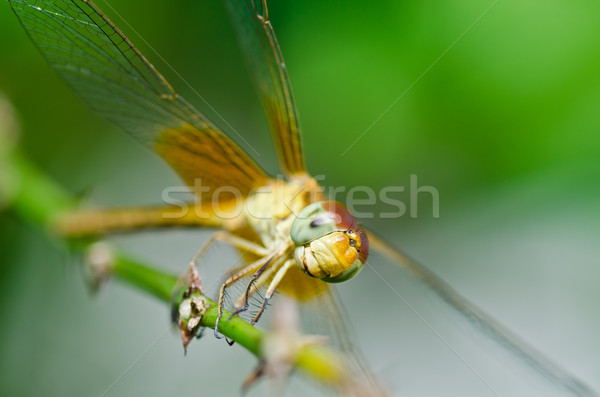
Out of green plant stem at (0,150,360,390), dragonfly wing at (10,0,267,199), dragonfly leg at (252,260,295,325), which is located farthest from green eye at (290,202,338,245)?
dragonfly wing at (10,0,267,199)

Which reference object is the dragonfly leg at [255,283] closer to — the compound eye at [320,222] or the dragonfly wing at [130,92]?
the compound eye at [320,222]

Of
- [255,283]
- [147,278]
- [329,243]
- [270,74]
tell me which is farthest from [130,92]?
[329,243]

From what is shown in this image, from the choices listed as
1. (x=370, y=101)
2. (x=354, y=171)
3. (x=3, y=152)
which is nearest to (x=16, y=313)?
(x=3, y=152)

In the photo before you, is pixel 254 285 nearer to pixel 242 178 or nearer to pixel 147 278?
pixel 147 278

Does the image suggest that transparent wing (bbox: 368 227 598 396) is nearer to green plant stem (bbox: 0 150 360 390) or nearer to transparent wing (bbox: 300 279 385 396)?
transparent wing (bbox: 300 279 385 396)

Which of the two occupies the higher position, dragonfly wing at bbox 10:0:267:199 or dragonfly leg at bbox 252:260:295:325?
dragonfly wing at bbox 10:0:267:199

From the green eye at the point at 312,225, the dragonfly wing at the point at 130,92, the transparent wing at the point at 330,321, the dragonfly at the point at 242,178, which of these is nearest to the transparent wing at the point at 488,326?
the dragonfly at the point at 242,178
